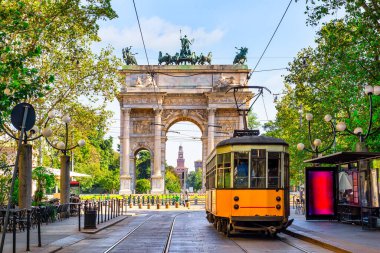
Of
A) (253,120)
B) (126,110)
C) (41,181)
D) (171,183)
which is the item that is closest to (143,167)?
(171,183)

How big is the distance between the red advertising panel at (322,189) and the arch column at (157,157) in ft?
A: 147

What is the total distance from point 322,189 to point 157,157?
46424 millimetres

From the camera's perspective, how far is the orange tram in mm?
17844

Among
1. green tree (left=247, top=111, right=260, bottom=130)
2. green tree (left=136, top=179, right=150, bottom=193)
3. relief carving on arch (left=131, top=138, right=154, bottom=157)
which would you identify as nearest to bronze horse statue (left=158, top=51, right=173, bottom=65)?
relief carving on arch (left=131, top=138, right=154, bottom=157)

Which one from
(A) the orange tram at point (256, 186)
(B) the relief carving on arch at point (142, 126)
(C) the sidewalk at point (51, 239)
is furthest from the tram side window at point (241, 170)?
(B) the relief carving on arch at point (142, 126)

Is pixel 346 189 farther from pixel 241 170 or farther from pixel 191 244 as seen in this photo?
pixel 191 244

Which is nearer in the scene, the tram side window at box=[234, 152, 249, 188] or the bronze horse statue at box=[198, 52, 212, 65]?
the tram side window at box=[234, 152, 249, 188]

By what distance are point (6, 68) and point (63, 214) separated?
1433 cm

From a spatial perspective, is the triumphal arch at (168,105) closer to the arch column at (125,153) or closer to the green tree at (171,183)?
the arch column at (125,153)

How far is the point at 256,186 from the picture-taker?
18.0 meters

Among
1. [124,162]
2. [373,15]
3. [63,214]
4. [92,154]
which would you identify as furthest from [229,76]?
[373,15]

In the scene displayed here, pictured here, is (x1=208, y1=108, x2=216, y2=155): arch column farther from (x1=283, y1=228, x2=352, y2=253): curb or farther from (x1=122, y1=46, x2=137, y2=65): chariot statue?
(x1=283, y1=228, x2=352, y2=253): curb

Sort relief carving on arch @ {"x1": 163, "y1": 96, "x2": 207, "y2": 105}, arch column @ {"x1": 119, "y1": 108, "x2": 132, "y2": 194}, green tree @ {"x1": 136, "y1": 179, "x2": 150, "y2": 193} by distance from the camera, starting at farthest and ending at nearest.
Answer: green tree @ {"x1": 136, "y1": 179, "x2": 150, "y2": 193}, relief carving on arch @ {"x1": 163, "y1": 96, "x2": 207, "y2": 105}, arch column @ {"x1": 119, "y1": 108, "x2": 132, "y2": 194}

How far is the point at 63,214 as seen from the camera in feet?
94.1
